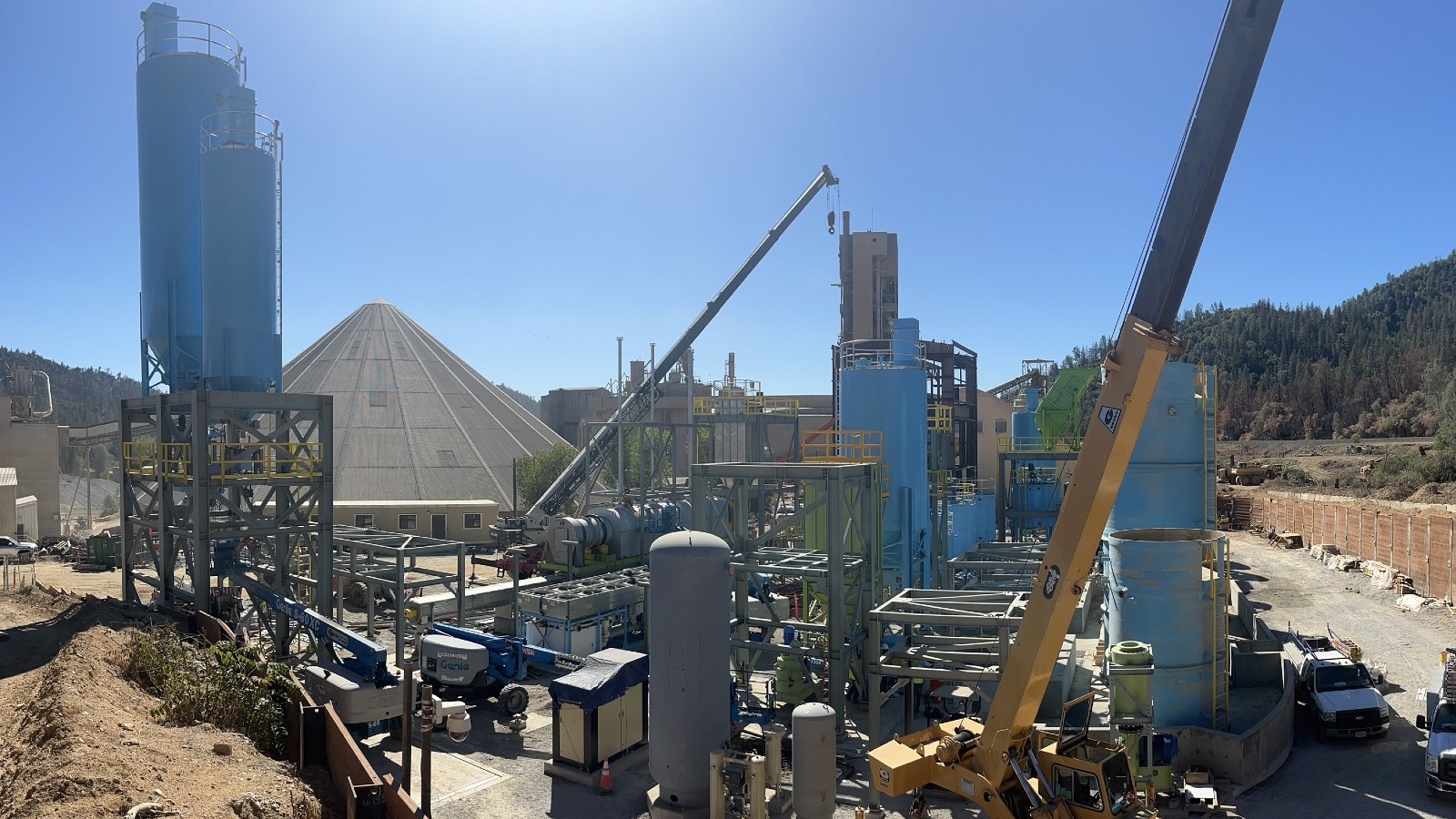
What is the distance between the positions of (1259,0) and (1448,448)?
5953 cm

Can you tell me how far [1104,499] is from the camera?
1143 centimetres

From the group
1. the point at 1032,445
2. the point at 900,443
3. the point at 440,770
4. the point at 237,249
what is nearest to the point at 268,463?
the point at 237,249

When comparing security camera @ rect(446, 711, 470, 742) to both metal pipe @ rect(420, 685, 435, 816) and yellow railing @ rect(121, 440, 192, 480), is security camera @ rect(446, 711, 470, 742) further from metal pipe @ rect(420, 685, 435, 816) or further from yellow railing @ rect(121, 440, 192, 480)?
yellow railing @ rect(121, 440, 192, 480)

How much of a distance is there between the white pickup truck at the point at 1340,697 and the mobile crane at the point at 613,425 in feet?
86.3

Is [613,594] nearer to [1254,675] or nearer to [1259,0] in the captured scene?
[1254,675]

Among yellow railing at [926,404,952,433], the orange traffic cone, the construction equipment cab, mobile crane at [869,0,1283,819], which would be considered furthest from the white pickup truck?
yellow railing at [926,404,952,433]

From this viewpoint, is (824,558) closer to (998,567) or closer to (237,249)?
(998,567)

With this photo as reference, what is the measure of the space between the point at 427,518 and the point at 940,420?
27334mm

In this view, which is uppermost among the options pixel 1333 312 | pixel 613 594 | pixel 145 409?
pixel 1333 312

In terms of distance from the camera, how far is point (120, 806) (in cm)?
960

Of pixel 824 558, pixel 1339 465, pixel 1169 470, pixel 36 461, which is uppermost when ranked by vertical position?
Result: pixel 1169 470

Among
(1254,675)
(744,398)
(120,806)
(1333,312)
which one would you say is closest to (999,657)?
(1254,675)

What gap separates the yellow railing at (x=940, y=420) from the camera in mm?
34938

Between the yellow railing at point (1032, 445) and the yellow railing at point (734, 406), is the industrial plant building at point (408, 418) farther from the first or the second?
the yellow railing at point (1032, 445)
